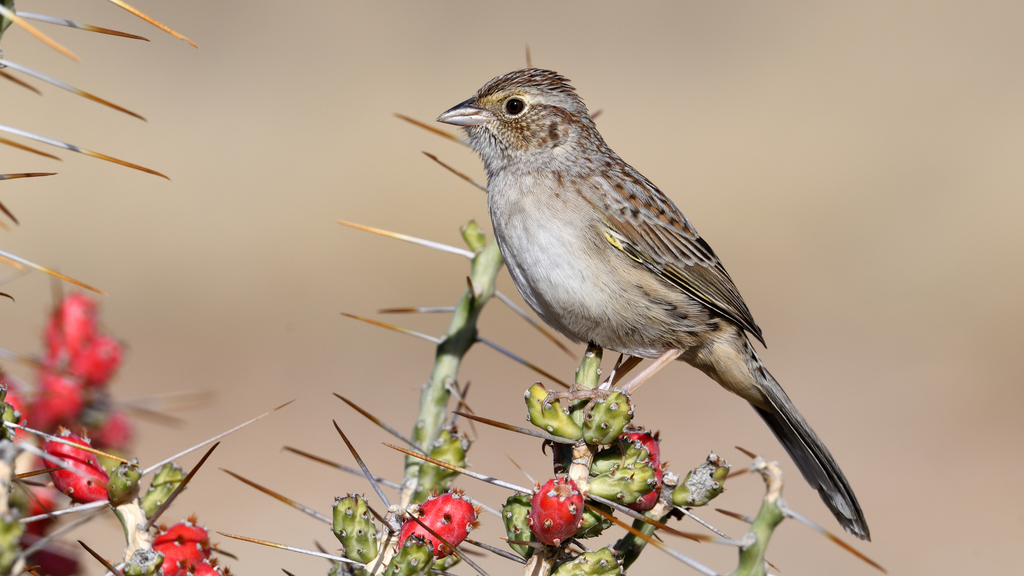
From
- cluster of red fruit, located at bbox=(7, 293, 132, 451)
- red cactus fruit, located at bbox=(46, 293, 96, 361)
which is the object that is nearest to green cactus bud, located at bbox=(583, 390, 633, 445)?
cluster of red fruit, located at bbox=(7, 293, 132, 451)

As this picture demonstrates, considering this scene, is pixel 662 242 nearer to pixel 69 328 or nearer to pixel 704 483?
pixel 704 483

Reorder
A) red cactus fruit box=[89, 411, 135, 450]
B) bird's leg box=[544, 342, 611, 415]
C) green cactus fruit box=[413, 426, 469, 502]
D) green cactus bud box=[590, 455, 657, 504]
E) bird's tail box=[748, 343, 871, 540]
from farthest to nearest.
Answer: bird's tail box=[748, 343, 871, 540], red cactus fruit box=[89, 411, 135, 450], green cactus fruit box=[413, 426, 469, 502], bird's leg box=[544, 342, 611, 415], green cactus bud box=[590, 455, 657, 504]

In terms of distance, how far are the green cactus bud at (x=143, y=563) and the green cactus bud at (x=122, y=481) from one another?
17cm

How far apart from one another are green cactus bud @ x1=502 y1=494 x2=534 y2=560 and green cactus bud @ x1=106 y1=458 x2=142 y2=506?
3.11 ft

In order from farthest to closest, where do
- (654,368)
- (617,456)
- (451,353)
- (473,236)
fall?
(654,368) → (473,236) → (451,353) → (617,456)

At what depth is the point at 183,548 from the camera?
88.8 inches

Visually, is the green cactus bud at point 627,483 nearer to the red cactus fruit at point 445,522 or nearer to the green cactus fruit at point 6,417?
the red cactus fruit at point 445,522

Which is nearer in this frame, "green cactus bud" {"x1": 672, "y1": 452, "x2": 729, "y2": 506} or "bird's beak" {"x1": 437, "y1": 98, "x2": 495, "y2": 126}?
"green cactus bud" {"x1": 672, "y1": 452, "x2": 729, "y2": 506}

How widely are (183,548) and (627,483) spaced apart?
116 centimetres

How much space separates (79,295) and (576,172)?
8.07 ft

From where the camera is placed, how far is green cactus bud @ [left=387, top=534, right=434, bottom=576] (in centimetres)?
214

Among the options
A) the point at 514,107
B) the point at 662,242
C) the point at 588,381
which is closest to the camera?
the point at 588,381

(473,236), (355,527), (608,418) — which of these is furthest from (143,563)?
(473,236)

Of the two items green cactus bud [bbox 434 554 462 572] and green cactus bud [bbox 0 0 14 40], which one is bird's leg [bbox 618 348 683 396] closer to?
green cactus bud [bbox 434 554 462 572]
